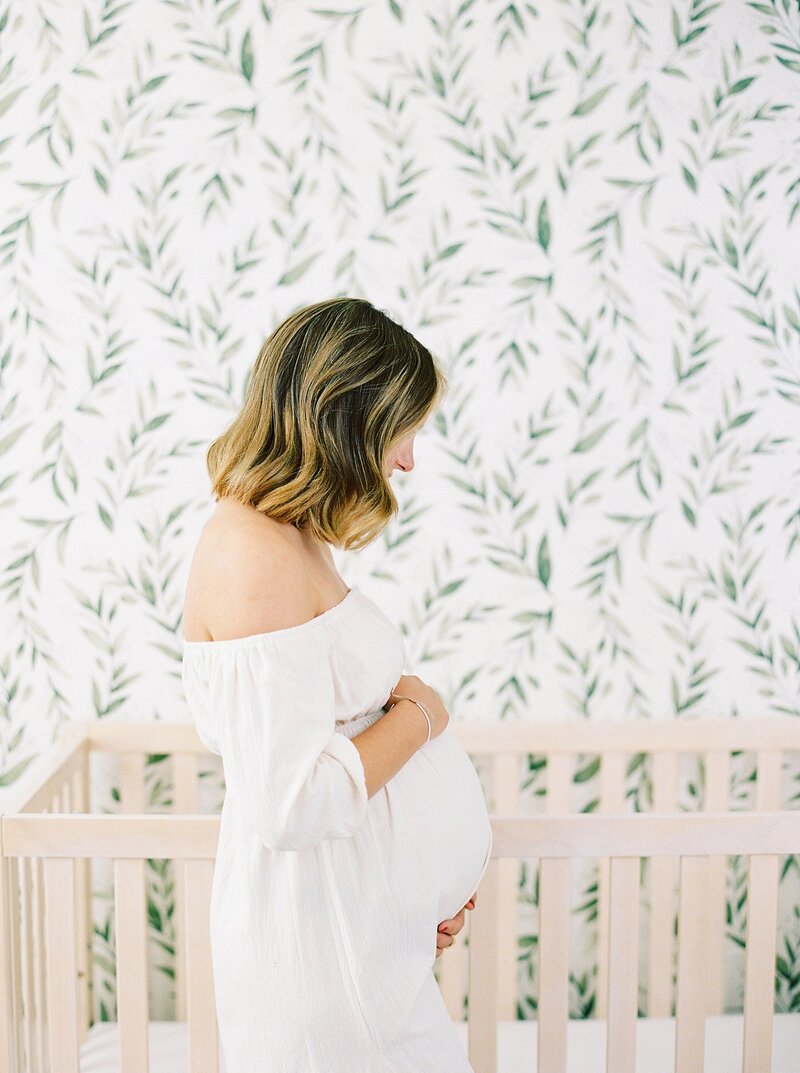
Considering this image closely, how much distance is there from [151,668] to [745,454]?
4.12 ft

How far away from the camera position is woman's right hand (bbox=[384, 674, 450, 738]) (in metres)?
1.12

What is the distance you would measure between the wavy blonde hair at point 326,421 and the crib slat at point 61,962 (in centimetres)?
63

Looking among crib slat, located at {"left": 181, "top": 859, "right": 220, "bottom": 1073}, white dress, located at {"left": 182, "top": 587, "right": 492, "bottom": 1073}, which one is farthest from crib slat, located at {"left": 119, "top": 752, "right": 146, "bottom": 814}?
white dress, located at {"left": 182, "top": 587, "right": 492, "bottom": 1073}

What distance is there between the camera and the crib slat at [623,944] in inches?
50.6

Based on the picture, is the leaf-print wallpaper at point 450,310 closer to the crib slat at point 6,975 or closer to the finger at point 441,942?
the crib slat at point 6,975

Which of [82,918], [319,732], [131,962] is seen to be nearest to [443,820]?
[319,732]

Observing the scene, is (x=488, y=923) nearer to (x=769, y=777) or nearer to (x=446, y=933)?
(x=446, y=933)

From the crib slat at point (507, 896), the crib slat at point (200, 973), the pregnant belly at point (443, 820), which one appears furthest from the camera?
the crib slat at point (507, 896)

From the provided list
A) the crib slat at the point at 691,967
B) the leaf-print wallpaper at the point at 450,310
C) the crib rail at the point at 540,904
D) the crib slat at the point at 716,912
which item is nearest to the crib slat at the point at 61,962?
the crib rail at the point at 540,904

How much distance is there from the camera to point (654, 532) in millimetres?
1886

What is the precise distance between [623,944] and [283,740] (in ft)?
2.20

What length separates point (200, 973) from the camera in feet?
4.18

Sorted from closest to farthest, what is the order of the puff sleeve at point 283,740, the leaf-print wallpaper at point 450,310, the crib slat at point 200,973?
the puff sleeve at point 283,740, the crib slat at point 200,973, the leaf-print wallpaper at point 450,310

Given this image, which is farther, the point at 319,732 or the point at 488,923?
the point at 488,923
